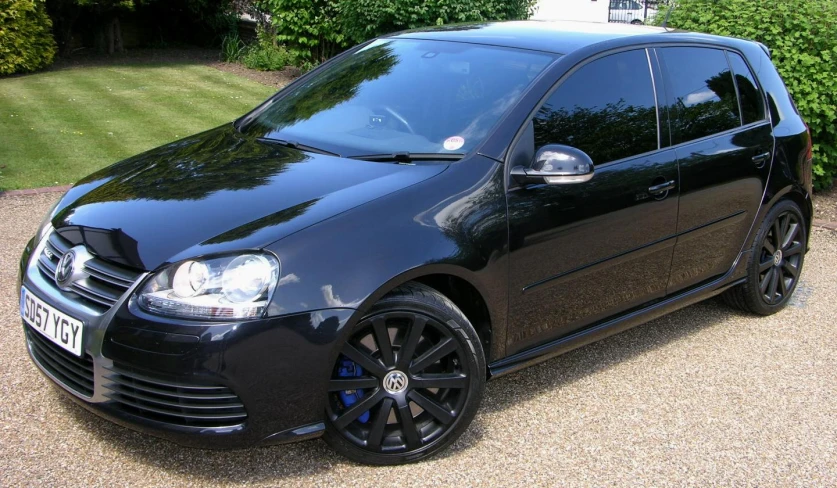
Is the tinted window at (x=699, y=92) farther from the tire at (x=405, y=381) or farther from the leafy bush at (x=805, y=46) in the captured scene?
the leafy bush at (x=805, y=46)

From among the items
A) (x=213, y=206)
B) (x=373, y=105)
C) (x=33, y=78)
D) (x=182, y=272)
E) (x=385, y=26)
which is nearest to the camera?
(x=182, y=272)

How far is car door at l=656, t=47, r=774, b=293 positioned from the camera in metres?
4.54

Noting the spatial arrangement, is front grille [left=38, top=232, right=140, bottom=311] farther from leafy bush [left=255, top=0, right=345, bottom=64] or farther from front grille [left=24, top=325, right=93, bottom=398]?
leafy bush [left=255, top=0, right=345, bottom=64]

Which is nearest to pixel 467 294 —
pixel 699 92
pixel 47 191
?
pixel 699 92

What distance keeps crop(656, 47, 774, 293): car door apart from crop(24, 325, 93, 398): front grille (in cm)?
287

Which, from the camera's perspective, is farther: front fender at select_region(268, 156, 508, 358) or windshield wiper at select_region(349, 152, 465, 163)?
windshield wiper at select_region(349, 152, 465, 163)

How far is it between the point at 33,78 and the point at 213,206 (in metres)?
13.3

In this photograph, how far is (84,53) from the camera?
18656 millimetres

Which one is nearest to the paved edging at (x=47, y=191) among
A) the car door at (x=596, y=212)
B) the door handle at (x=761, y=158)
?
the door handle at (x=761, y=158)

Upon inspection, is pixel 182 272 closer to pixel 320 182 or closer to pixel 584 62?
pixel 320 182

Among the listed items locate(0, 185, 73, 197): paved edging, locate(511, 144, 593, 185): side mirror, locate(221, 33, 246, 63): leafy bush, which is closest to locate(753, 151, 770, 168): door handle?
locate(511, 144, 593, 185): side mirror

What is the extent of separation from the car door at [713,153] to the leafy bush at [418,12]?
7041mm

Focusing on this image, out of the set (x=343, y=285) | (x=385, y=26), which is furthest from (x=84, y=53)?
(x=343, y=285)

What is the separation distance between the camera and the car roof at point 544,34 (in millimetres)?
4320
